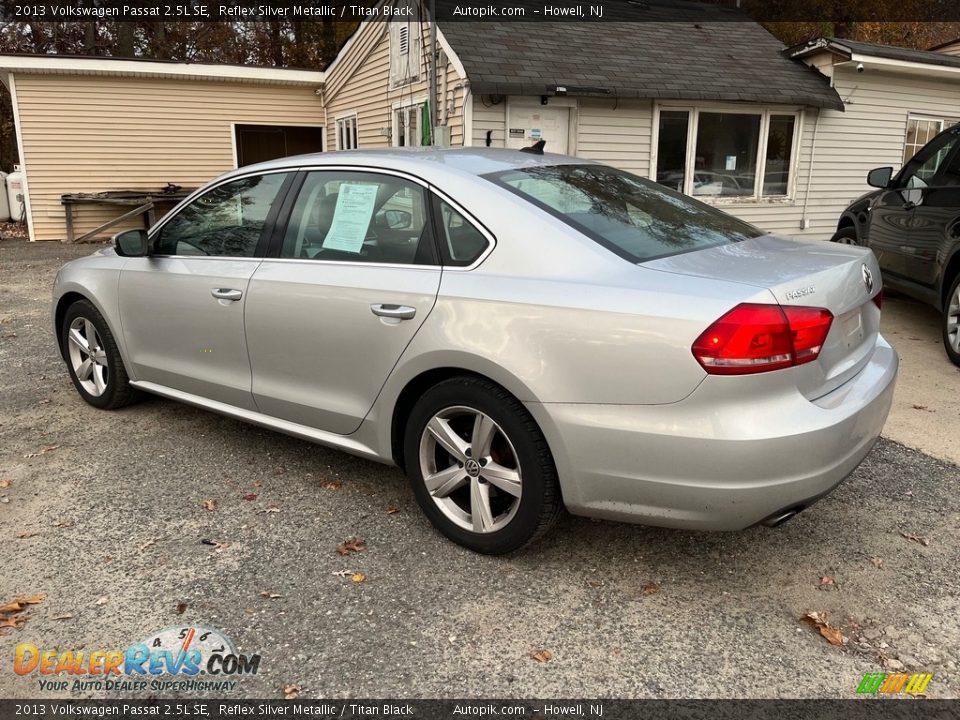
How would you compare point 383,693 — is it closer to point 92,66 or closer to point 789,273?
point 789,273

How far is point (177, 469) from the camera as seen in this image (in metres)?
3.88

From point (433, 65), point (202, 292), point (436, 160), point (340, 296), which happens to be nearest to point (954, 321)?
point (436, 160)

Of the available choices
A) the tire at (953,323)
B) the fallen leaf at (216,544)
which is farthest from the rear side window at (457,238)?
the tire at (953,323)

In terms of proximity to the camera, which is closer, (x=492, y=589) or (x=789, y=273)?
(x=789, y=273)

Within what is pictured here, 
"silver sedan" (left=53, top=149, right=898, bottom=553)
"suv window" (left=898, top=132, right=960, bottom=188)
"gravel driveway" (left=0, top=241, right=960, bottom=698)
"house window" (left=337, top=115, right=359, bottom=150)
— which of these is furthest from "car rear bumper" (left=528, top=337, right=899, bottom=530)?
"house window" (left=337, top=115, right=359, bottom=150)

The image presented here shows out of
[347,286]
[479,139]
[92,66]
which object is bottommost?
[347,286]

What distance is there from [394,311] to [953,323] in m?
4.64

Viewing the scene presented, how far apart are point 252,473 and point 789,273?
8.80 ft

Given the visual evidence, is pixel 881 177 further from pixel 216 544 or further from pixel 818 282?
pixel 216 544

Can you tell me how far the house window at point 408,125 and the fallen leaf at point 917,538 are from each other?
9582 mm

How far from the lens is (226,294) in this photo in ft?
11.9

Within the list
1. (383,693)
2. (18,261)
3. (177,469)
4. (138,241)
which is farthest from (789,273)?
(18,261)

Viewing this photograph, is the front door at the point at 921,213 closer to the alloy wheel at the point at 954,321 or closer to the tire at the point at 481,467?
the alloy wheel at the point at 954,321

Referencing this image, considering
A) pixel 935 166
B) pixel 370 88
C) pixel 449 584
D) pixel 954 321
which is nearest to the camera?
pixel 449 584
